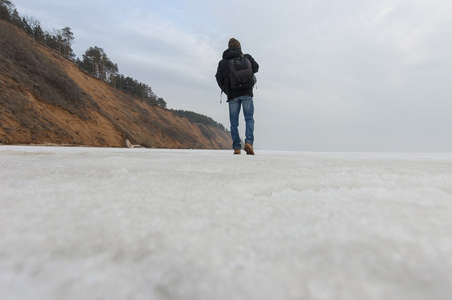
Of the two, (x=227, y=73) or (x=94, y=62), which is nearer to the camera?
(x=227, y=73)

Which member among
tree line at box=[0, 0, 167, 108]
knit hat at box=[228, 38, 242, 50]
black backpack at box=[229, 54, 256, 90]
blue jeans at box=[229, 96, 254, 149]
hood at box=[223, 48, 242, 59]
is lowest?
blue jeans at box=[229, 96, 254, 149]

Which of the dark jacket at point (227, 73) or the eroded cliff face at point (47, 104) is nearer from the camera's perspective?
the dark jacket at point (227, 73)

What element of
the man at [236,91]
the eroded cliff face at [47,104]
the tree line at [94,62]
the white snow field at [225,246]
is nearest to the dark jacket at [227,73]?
the man at [236,91]

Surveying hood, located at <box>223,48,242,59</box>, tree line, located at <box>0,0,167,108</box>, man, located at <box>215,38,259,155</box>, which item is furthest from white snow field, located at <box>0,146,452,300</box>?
tree line, located at <box>0,0,167,108</box>

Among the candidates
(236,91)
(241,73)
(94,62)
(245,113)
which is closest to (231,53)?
(241,73)

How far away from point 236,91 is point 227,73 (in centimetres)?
33

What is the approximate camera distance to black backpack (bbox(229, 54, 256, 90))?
3.48 m

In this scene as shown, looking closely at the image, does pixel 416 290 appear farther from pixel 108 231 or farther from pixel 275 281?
pixel 108 231

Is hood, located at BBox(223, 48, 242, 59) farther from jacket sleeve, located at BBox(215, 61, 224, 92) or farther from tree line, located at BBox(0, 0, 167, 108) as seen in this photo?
tree line, located at BBox(0, 0, 167, 108)

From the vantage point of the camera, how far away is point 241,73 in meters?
3.48

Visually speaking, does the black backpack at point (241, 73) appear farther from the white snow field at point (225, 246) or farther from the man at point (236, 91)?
the white snow field at point (225, 246)

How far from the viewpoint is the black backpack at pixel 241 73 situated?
3479 mm

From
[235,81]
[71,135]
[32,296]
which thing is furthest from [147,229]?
[71,135]

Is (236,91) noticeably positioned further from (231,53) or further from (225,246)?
(225,246)
